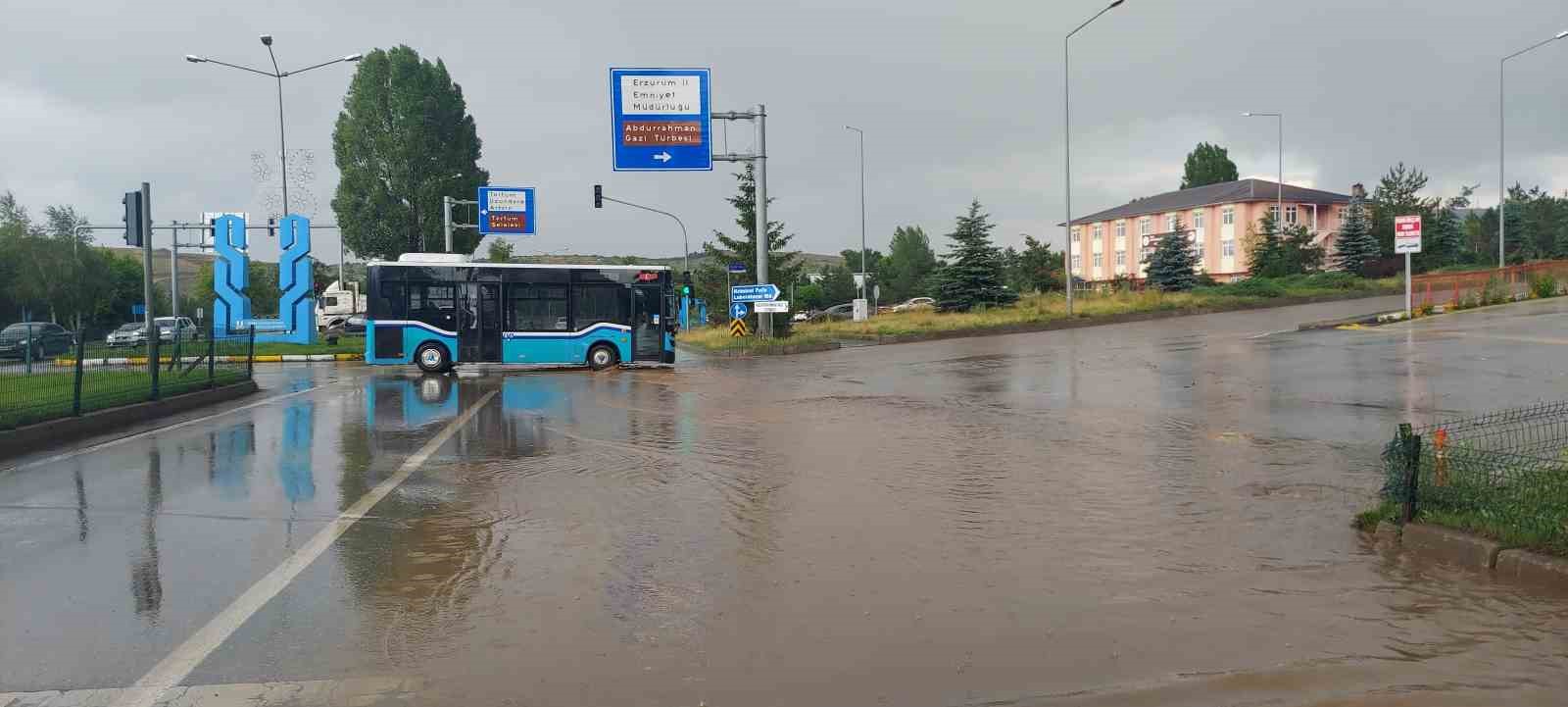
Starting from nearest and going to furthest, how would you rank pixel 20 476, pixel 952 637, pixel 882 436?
pixel 952 637 < pixel 20 476 < pixel 882 436

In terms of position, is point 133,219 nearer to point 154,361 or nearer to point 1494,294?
point 154,361

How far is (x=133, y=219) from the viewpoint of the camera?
2211 cm

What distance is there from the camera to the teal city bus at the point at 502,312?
2684cm

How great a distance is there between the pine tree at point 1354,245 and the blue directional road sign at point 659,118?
37380mm

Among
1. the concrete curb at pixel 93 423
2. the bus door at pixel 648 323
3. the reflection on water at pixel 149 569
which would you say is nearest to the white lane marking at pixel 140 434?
the concrete curb at pixel 93 423

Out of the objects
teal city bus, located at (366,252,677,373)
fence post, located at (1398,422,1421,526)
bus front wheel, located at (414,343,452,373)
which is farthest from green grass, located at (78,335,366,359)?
fence post, located at (1398,422,1421,526)

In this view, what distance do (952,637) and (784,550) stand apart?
6.78ft

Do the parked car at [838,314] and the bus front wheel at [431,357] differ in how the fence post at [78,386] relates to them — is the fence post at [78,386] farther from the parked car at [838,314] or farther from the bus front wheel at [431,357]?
the parked car at [838,314]

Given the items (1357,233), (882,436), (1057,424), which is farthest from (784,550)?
(1357,233)

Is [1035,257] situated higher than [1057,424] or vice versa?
[1035,257]

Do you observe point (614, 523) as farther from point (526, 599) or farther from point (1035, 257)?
point (1035, 257)

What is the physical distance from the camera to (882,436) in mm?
13047

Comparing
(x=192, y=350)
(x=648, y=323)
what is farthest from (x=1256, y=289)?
(x=192, y=350)

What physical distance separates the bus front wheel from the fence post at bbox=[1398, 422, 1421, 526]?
23.4m
